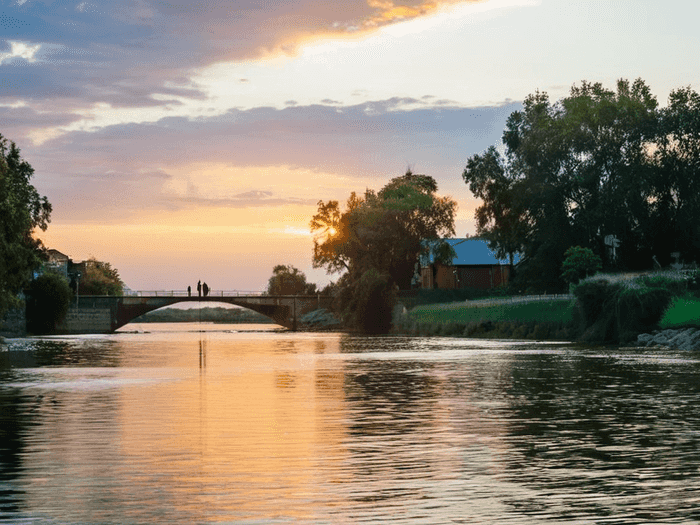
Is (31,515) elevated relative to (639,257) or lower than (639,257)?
lower

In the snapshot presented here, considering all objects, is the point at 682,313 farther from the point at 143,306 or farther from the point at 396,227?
the point at 143,306

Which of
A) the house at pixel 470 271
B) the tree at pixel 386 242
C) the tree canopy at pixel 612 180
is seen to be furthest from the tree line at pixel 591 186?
the house at pixel 470 271

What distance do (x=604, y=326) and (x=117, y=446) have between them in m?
64.9

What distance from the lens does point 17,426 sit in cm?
2527

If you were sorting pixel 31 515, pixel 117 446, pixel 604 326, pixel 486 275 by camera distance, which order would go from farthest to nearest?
pixel 486 275
pixel 604 326
pixel 117 446
pixel 31 515

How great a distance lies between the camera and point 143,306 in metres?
172

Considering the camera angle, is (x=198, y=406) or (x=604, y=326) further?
(x=604, y=326)

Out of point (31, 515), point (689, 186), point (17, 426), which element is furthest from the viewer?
point (689, 186)

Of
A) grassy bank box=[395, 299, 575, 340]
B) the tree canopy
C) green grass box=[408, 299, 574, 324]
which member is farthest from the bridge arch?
the tree canopy

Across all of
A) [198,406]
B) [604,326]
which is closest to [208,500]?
[198,406]

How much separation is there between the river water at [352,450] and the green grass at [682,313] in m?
34.9

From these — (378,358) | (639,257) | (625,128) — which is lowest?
(378,358)

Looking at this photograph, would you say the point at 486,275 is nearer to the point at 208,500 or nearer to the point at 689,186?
the point at 689,186

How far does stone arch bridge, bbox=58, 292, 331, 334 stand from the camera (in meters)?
163
